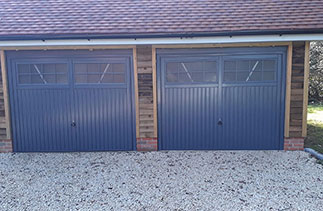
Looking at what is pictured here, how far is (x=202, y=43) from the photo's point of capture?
16.0ft

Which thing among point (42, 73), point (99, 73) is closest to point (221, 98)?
point (99, 73)

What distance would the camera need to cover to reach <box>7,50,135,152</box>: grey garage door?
5.23 metres

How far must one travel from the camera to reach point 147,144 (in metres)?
5.39

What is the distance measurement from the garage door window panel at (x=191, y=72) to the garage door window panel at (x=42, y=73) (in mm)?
2505

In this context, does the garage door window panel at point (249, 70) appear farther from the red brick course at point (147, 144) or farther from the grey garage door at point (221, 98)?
the red brick course at point (147, 144)

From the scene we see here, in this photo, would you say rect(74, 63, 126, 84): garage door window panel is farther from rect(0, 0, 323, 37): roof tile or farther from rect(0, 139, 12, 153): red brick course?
rect(0, 139, 12, 153): red brick course

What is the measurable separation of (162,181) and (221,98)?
2.47 metres

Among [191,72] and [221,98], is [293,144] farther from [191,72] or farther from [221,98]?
[191,72]

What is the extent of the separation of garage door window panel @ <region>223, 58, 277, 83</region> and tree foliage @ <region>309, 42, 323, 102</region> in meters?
9.55

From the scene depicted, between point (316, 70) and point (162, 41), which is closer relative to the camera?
point (162, 41)

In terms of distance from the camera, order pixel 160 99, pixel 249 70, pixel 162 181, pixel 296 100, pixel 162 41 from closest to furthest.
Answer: pixel 162 181, pixel 162 41, pixel 296 100, pixel 249 70, pixel 160 99

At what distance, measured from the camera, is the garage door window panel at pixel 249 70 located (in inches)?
203

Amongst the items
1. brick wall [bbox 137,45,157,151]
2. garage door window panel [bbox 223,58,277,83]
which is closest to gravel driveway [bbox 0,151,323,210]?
brick wall [bbox 137,45,157,151]

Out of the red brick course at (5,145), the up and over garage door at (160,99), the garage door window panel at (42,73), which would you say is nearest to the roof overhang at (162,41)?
the up and over garage door at (160,99)
